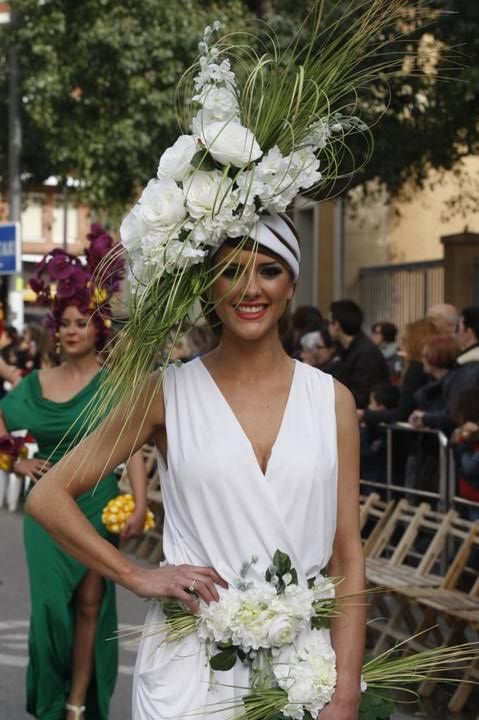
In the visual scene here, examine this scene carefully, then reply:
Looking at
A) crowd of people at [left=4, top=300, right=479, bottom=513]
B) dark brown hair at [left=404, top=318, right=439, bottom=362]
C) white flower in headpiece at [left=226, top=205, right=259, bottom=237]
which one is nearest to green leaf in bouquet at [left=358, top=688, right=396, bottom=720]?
white flower in headpiece at [left=226, top=205, right=259, bottom=237]

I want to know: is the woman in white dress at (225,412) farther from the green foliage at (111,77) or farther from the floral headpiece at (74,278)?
the green foliage at (111,77)

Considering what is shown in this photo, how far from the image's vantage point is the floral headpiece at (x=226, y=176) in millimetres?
3545

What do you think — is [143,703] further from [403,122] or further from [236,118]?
[403,122]

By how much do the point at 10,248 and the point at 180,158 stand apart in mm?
20971

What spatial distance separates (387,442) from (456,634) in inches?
122

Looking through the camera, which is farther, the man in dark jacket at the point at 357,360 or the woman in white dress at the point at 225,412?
the man in dark jacket at the point at 357,360

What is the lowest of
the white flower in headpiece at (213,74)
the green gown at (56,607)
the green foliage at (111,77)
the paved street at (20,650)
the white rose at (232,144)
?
the paved street at (20,650)

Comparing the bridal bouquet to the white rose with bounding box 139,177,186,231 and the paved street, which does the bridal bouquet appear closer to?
the white rose with bounding box 139,177,186,231

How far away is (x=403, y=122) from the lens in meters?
17.6

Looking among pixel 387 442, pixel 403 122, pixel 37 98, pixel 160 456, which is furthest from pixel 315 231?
pixel 160 456

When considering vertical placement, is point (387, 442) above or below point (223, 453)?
below

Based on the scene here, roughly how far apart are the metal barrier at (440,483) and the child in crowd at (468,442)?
7 cm

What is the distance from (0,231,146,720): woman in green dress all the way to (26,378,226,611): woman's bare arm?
2.86m

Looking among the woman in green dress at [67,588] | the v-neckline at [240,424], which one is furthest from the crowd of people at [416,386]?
the v-neckline at [240,424]
